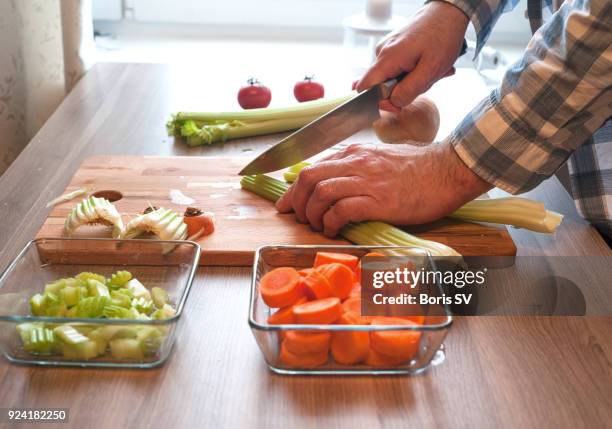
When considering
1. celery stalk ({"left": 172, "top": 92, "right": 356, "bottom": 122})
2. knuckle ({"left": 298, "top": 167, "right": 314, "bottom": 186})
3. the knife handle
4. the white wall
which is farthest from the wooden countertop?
the white wall

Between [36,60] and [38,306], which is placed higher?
[38,306]

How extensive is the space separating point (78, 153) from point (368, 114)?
0.68 meters

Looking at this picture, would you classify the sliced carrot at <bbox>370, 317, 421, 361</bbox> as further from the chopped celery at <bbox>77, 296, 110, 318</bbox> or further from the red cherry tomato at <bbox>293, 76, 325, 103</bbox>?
the red cherry tomato at <bbox>293, 76, 325, 103</bbox>

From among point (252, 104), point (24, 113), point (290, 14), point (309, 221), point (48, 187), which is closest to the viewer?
point (309, 221)

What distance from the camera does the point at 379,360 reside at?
104cm

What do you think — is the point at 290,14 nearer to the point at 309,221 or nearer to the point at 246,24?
the point at 246,24

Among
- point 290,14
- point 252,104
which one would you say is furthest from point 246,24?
point 252,104

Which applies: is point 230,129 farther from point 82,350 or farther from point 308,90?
point 82,350

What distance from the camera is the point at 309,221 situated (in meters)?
1.47

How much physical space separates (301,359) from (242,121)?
1.03 metres

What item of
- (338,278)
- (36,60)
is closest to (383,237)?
(338,278)

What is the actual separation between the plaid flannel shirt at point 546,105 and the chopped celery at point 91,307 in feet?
2.26

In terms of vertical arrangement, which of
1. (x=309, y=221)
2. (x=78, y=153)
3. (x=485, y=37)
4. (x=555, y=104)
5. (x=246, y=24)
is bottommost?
(x=246, y=24)

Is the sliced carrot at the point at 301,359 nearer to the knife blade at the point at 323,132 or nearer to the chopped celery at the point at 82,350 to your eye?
the chopped celery at the point at 82,350
